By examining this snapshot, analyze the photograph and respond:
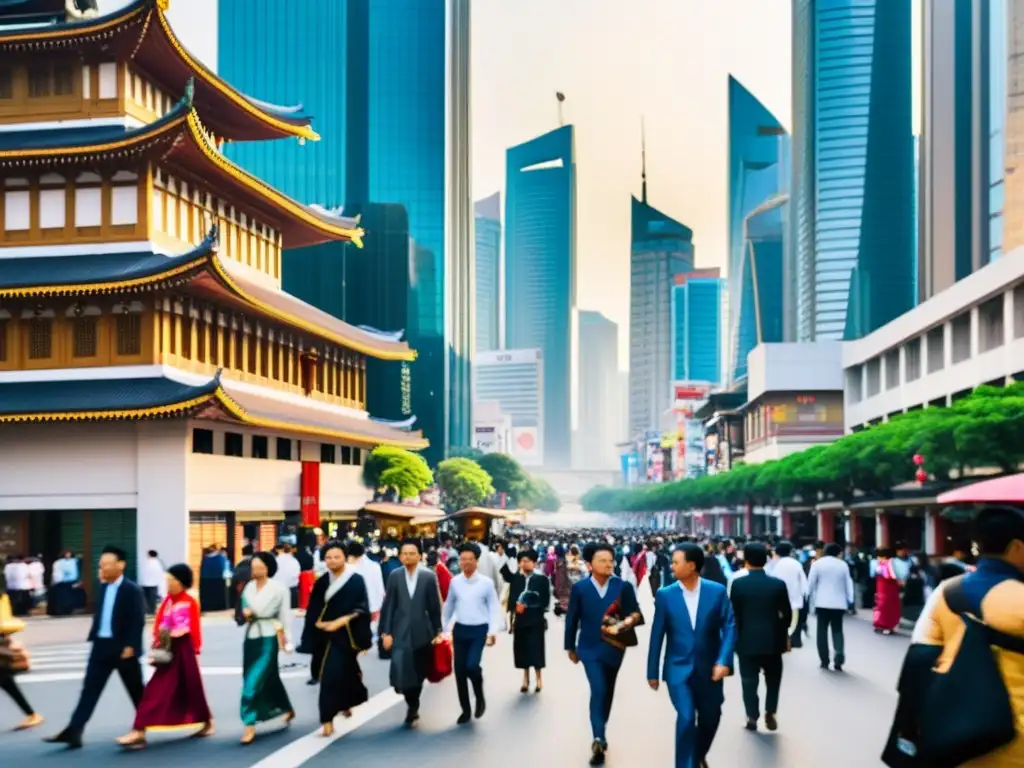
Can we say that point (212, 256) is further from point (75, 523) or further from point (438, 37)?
point (438, 37)

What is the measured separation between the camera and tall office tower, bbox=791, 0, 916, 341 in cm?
16175

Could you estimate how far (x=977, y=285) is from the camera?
5575cm

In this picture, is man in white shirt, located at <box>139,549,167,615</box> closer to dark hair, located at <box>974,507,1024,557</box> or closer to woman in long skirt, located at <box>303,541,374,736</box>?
woman in long skirt, located at <box>303,541,374,736</box>

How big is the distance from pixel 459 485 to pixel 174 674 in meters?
107

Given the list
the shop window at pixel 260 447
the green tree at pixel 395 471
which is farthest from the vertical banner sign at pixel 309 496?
the green tree at pixel 395 471

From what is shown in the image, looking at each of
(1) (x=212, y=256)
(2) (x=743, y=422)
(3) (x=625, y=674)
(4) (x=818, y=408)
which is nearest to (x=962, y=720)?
(3) (x=625, y=674)

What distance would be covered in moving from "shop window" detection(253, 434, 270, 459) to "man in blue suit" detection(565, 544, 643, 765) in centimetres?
3055

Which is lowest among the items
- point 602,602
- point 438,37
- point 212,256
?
point 602,602

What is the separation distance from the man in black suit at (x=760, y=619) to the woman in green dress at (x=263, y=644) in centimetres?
397

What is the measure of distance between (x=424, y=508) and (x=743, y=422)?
76110 millimetres

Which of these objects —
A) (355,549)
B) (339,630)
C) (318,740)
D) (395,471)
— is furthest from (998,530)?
(395,471)

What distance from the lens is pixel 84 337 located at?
117 feet

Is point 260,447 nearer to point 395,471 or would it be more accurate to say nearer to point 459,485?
point 395,471

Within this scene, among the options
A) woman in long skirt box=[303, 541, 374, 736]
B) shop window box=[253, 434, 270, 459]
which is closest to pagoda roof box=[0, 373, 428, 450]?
shop window box=[253, 434, 270, 459]
